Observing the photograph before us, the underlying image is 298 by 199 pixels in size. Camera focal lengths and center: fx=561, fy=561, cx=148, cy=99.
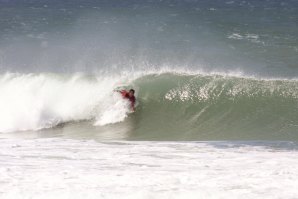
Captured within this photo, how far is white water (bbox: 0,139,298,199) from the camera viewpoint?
856 cm

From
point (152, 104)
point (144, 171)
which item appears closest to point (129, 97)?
point (152, 104)

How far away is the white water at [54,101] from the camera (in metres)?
16.8

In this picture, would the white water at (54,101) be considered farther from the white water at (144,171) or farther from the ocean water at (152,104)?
the white water at (144,171)

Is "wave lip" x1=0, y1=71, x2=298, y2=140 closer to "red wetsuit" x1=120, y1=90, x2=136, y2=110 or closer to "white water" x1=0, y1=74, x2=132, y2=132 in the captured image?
"white water" x1=0, y1=74, x2=132, y2=132

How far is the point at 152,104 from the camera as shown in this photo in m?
18.1

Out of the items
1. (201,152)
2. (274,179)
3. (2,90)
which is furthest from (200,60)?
(274,179)

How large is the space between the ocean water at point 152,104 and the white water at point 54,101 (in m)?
0.05

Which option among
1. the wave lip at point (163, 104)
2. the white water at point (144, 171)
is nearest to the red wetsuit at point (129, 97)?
the wave lip at point (163, 104)

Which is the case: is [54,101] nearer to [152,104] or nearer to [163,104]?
[152,104]

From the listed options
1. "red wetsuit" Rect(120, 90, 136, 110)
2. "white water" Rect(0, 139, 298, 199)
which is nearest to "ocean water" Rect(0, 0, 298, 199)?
"white water" Rect(0, 139, 298, 199)

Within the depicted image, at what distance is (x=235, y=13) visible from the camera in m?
38.6

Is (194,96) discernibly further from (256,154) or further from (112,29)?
(112,29)

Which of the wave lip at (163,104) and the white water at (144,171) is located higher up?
the wave lip at (163,104)

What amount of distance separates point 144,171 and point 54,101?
9.05 metres
